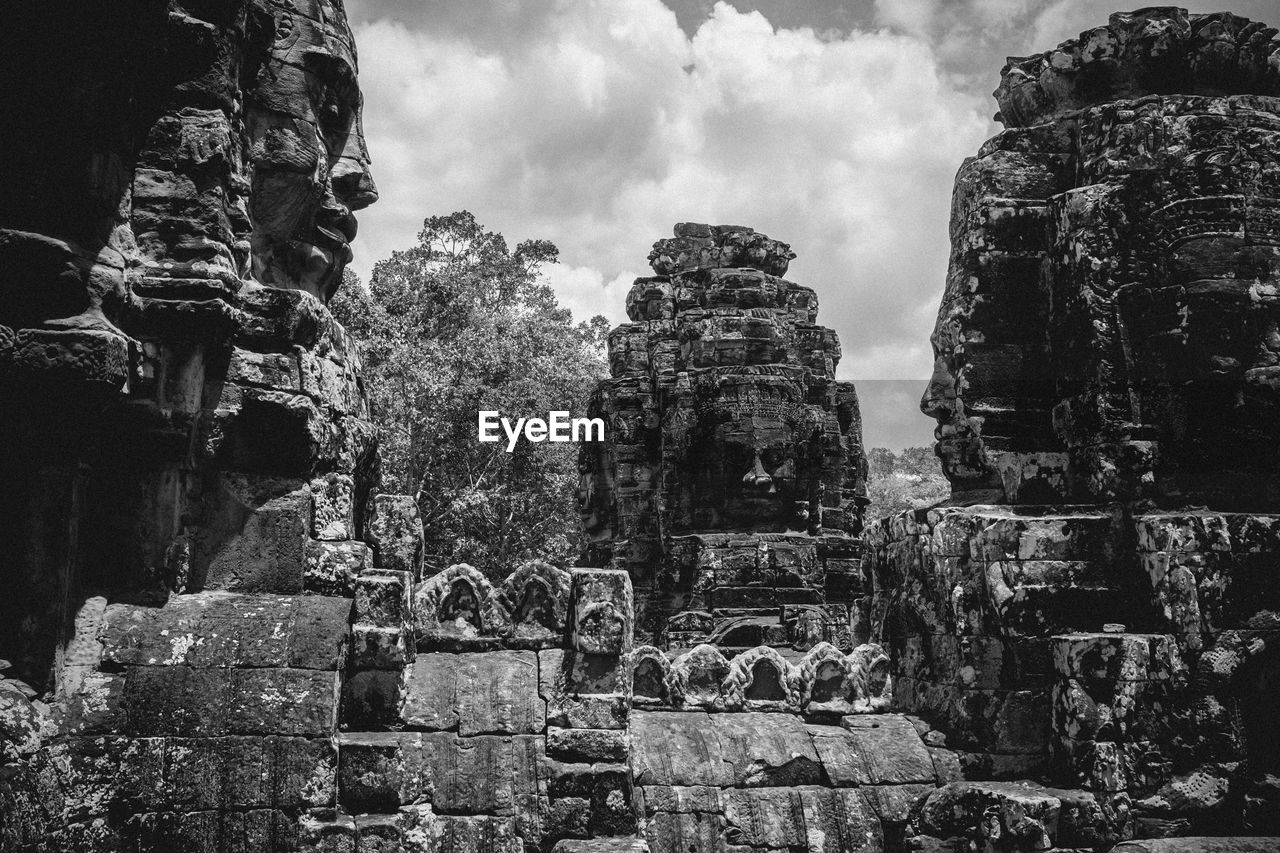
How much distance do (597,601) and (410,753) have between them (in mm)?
1190

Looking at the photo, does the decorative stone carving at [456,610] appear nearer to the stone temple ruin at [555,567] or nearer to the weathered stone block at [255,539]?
the stone temple ruin at [555,567]

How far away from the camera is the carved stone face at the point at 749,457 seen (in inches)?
676

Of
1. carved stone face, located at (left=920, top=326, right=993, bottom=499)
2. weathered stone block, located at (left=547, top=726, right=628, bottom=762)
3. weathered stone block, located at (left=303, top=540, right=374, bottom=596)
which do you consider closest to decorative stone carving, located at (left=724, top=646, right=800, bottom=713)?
weathered stone block, located at (left=547, top=726, right=628, bottom=762)

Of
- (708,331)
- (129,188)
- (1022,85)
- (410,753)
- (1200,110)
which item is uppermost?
(708,331)

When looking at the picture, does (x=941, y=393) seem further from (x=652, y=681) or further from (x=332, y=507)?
(x=332, y=507)

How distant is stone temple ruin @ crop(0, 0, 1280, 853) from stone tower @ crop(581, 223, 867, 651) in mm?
8218

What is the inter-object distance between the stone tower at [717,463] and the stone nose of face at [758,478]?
0.02m

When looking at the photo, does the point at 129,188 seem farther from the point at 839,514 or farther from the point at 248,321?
the point at 839,514

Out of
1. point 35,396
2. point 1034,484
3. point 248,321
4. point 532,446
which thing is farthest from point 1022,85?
point 532,446

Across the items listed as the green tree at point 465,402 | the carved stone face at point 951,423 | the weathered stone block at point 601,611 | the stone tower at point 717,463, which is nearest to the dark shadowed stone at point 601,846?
the weathered stone block at point 601,611

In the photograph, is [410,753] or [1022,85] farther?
[1022,85]

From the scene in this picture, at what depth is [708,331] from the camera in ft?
58.6

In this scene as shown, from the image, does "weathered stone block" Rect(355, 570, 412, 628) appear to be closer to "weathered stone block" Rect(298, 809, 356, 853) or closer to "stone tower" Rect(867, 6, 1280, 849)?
"weathered stone block" Rect(298, 809, 356, 853)

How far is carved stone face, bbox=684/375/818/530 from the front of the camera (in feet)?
56.3
